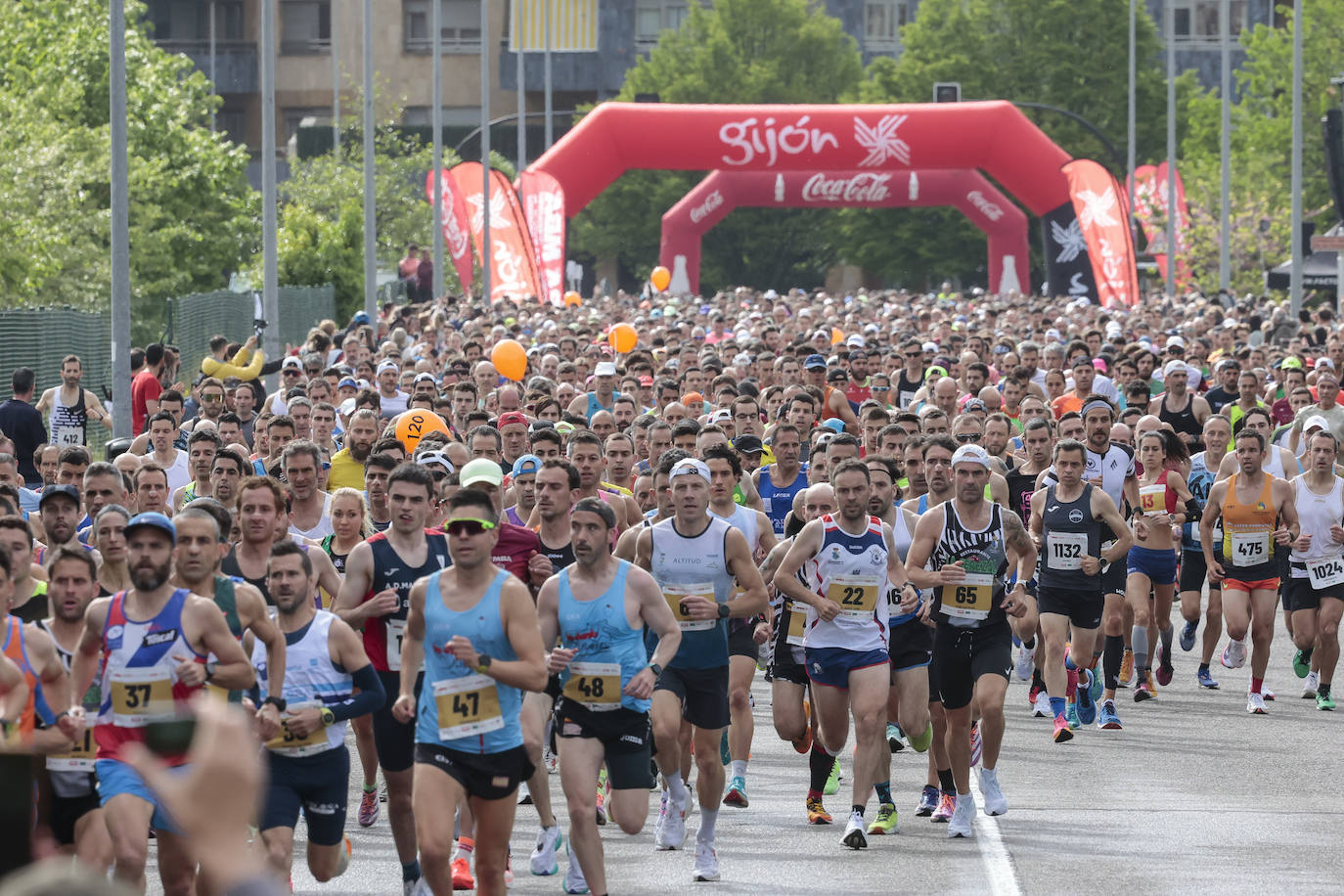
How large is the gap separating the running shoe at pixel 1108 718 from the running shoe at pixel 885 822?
11.0 ft

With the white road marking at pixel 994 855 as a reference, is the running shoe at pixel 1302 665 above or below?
above

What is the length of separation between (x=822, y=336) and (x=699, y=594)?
17.3 meters

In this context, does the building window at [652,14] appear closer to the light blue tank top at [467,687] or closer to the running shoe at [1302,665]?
the running shoe at [1302,665]

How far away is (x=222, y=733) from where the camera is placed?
81.4 inches

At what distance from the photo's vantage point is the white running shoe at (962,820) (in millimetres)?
10070

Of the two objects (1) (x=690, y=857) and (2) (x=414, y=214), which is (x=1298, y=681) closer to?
→ (1) (x=690, y=857)

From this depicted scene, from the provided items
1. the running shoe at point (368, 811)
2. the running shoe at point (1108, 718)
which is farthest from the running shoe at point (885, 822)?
the running shoe at point (1108, 718)

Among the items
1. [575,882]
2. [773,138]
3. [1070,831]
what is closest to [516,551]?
[575,882]

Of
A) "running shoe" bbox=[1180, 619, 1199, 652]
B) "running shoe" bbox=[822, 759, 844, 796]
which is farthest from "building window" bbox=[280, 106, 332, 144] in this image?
"running shoe" bbox=[822, 759, 844, 796]

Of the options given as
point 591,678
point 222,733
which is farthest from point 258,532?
point 222,733

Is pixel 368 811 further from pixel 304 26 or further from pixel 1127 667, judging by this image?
pixel 304 26

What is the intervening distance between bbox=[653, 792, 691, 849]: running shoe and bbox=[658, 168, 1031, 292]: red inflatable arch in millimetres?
38650

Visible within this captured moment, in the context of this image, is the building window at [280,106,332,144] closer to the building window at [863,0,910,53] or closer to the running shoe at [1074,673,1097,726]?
the building window at [863,0,910,53]

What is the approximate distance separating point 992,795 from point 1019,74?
69.8 m
